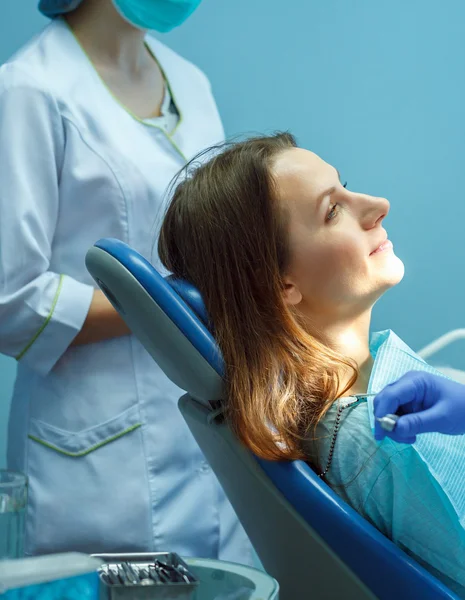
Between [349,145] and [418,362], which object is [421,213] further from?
[418,362]

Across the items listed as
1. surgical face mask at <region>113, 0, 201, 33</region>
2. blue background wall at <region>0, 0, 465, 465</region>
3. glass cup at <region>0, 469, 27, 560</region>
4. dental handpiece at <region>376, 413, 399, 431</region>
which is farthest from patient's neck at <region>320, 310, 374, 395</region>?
blue background wall at <region>0, 0, 465, 465</region>

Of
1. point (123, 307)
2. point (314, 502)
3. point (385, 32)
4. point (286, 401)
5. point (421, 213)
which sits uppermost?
point (385, 32)

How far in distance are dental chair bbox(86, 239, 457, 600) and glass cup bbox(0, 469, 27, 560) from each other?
24 cm

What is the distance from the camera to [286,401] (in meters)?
1.11

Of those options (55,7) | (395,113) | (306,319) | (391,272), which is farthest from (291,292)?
(395,113)

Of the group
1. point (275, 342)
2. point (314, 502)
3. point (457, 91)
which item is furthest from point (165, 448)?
point (457, 91)

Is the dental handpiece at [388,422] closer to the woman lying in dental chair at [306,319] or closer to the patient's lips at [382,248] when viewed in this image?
the woman lying in dental chair at [306,319]

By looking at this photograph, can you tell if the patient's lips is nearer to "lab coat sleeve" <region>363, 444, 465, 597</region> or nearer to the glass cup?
"lab coat sleeve" <region>363, 444, 465, 597</region>

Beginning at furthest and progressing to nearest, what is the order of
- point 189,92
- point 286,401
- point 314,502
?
point 189,92 → point 286,401 → point 314,502

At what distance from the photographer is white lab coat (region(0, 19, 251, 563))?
1544 millimetres

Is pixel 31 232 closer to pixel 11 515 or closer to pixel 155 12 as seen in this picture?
pixel 155 12

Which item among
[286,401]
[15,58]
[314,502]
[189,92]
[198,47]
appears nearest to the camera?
[314,502]

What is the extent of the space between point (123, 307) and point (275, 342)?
0.73ft

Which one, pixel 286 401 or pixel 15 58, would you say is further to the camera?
pixel 15 58
